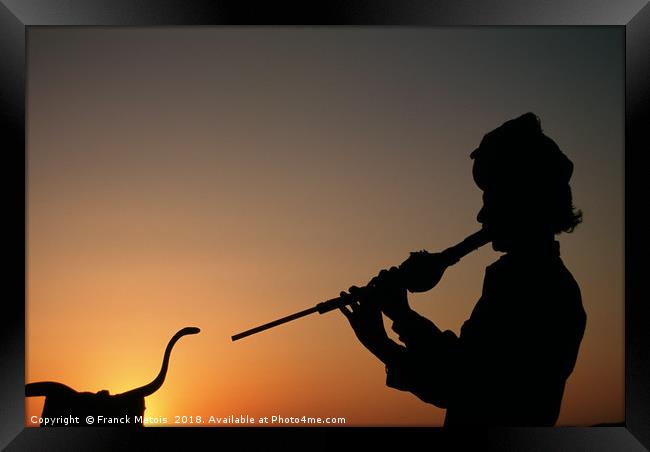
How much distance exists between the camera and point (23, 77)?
1807mm

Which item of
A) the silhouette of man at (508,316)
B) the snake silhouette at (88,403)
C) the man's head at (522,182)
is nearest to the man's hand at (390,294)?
the silhouette of man at (508,316)

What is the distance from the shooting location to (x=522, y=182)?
74.1 inches

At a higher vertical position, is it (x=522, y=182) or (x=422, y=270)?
(x=522, y=182)

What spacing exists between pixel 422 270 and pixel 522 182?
1.07 feet

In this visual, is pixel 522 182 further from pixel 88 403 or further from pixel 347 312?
pixel 88 403

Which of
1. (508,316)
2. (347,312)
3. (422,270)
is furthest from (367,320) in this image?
(508,316)

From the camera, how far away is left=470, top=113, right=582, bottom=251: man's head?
1868mm

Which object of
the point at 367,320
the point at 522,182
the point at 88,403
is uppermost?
the point at 522,182

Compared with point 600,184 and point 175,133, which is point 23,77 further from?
point 600,184

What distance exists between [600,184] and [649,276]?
253mm

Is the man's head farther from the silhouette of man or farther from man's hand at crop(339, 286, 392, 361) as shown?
man's hand at crop(339, 286, 392, 361)

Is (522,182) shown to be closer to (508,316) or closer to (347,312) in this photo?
(508,316)

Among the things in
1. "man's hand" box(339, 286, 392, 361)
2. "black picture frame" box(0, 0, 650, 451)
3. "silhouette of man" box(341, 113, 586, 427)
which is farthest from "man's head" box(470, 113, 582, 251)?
"man's hand" box(339, 286, 392, 361)

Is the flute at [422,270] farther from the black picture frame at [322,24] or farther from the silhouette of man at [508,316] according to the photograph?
the black picture frame at [322,24]
